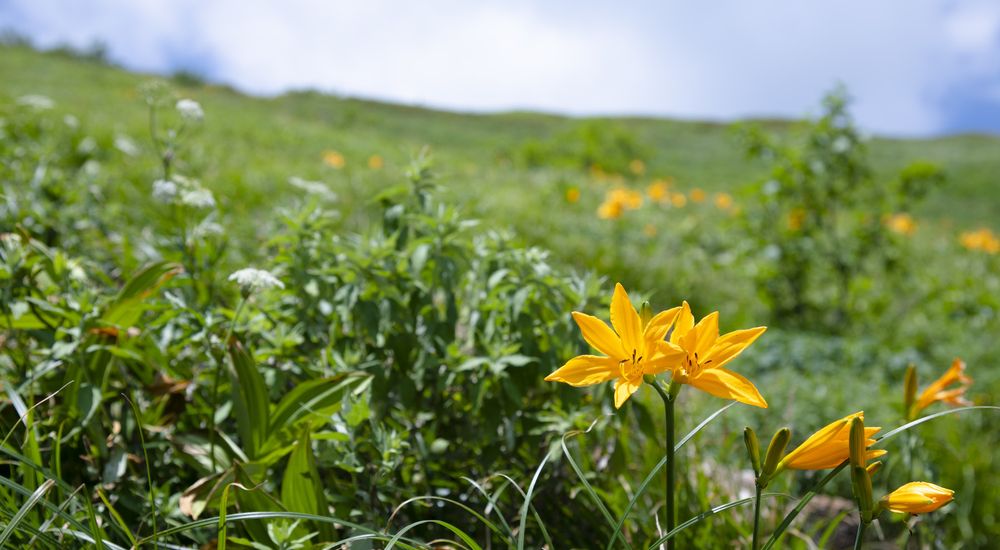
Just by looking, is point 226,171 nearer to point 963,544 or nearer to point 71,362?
point 71,362

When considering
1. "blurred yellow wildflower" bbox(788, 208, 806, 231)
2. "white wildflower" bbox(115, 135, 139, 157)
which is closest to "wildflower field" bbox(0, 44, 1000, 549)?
"white wildflower" bbox(115, 135, 139, 157)

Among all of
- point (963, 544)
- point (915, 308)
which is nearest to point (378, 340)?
point (963, 544)

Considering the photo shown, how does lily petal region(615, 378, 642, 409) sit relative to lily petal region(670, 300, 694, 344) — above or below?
below

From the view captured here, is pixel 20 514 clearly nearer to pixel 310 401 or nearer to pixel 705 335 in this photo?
pixel 310 401

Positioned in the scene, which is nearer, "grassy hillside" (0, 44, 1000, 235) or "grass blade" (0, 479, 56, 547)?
Answer: "grass blade" (0, 479, 56, 547)

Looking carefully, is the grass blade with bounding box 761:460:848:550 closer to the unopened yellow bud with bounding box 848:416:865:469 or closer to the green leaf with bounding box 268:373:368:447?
the unopened yellow bud with bounding box 848:416:865:469

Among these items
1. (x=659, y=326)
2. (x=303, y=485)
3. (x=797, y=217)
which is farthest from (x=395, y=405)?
(x=797, y=217)

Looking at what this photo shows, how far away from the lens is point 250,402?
5.02ft

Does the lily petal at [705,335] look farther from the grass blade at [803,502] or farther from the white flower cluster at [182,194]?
the white flower cluster at [182,194]

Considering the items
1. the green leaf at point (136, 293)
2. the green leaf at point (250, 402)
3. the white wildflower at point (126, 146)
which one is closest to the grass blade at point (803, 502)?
the green leaf at point (250, 402)

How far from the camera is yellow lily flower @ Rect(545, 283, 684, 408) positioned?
3.28 feet

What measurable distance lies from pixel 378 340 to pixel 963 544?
7.94 ft

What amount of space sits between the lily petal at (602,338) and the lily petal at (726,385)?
0.38ft

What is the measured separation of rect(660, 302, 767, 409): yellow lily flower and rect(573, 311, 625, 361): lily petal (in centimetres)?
9
